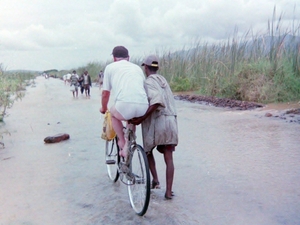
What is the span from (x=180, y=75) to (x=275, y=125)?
14.2 metres

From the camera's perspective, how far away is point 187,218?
4.19m

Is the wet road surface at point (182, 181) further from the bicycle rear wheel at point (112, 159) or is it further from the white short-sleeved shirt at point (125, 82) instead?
the white short-sleeved shirt at point (125, 82)

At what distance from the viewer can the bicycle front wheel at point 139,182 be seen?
415cm

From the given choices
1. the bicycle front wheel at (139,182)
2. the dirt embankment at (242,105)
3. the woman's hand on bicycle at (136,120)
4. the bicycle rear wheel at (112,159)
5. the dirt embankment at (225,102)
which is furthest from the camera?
the dirt embankment at (225,102)

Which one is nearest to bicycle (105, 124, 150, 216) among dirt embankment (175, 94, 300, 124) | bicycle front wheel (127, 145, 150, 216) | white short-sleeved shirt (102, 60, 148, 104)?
bicycle front wheel (127, 145, 150, 216)

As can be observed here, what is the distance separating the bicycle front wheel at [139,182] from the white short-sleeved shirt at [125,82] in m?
0.55

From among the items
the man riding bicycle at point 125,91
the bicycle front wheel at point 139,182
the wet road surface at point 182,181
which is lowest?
the wet road surface at point 182,181

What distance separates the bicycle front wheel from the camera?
4148 mm

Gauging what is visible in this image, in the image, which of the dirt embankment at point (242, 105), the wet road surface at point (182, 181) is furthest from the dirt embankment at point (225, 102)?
the wet road surface at point (182, 181)

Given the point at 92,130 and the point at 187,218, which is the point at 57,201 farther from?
the point at 92,130

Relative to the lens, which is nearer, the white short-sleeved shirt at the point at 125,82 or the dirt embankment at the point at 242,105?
the white short-sleeved shirt at the point at 125,82

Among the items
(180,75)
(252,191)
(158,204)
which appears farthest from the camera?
(180,75)

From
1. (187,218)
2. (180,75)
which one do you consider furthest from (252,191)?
(180,75)

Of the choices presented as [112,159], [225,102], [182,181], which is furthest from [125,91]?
[225,102]
